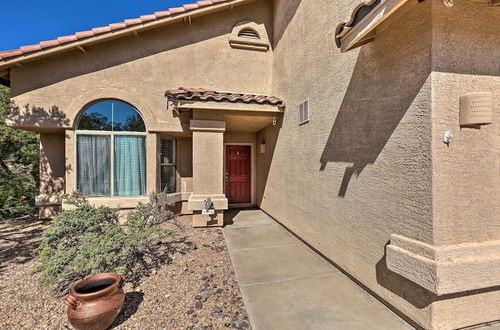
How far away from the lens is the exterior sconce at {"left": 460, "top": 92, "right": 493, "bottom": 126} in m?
2.23

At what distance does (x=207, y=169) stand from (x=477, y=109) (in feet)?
18.0

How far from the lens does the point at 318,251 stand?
4.47 metres

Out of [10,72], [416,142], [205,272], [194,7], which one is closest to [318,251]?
[205,272]

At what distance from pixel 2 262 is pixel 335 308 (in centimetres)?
624

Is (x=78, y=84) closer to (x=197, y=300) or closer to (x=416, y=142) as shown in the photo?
(x=197, y=300)

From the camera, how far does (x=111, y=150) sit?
20.9 feet

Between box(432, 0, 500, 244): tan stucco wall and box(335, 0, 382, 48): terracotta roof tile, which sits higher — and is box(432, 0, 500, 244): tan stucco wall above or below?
below

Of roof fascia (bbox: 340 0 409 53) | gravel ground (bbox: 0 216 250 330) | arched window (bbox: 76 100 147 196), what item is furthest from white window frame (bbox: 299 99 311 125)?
arched window (bbox: 76 100 147 196)

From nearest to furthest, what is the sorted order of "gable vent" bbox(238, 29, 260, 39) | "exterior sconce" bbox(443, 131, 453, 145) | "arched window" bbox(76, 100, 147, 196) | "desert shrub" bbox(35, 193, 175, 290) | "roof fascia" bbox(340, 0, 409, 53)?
"roof fascia" bbox(340, 0, 409, 53), "exterior sconce" bbox(443, 131, 453, 145), "desert shrub" bbox(35, 193, 175, 290), "arched window" bbox(76, 100, 147, 196), "gable vent" bbox(238, 29, 260, 39)

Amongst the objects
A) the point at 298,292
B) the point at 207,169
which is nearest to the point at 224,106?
the point at 207,169

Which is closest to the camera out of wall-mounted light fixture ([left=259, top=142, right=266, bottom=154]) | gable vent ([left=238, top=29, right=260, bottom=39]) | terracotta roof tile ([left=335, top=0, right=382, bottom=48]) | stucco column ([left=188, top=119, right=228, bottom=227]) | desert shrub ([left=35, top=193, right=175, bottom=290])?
terracotta roof tile ([left=335, top=0, right=382, bottom=48])

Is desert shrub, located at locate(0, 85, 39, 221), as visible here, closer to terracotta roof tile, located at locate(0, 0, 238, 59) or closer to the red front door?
terracotta roof tile, located at locate(0, 0, 238, 59)

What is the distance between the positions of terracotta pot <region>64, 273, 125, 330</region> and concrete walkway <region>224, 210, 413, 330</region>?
168 centimetres

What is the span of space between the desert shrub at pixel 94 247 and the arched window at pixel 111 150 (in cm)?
217
